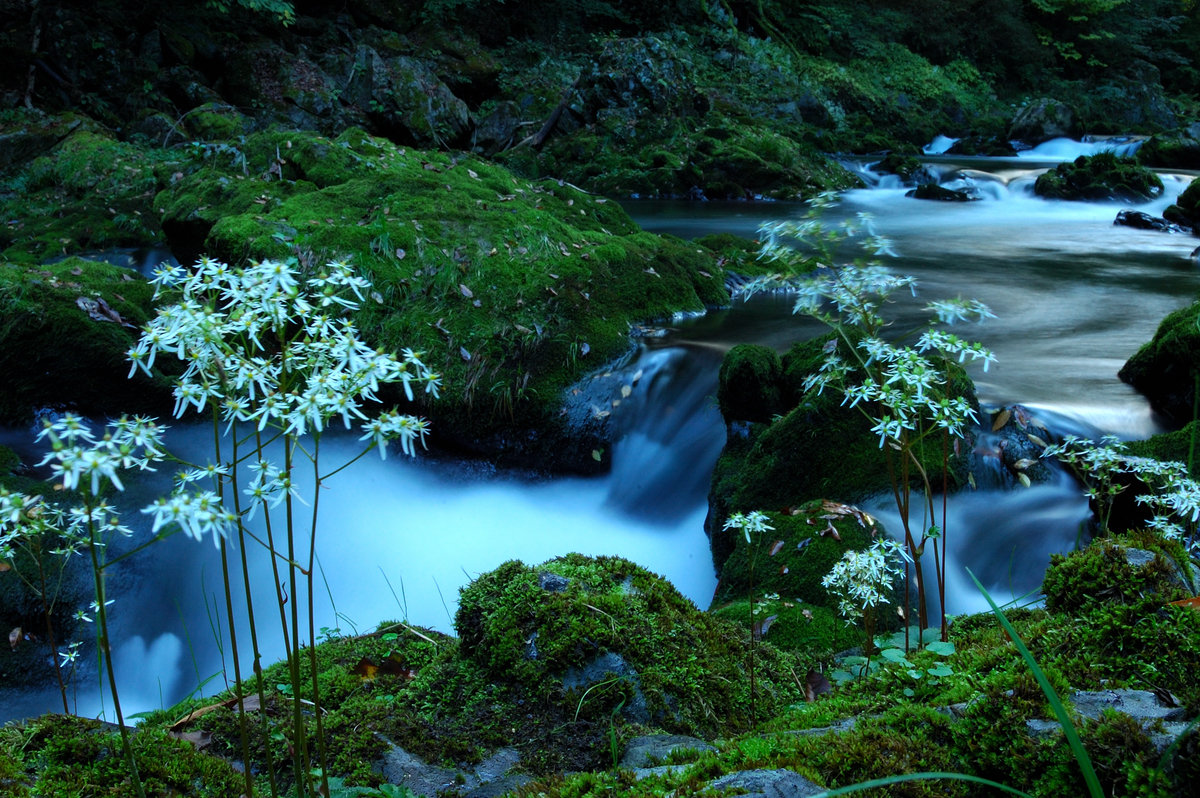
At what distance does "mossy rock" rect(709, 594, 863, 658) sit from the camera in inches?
137

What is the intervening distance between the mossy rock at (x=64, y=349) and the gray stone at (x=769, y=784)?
265 inches

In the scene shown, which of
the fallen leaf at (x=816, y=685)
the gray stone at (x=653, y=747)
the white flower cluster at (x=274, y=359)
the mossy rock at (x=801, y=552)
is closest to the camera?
the white flower cluster at (x=274, y=359)

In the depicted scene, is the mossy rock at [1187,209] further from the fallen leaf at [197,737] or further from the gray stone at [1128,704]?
the fallen leaf at [197,737]

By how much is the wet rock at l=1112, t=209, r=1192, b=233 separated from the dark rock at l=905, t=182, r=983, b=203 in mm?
3305

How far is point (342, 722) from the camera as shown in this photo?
96.3 inches

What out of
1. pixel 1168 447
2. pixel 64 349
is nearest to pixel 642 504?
pixel 1168 447

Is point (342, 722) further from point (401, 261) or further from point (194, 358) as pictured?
point (401, 261)

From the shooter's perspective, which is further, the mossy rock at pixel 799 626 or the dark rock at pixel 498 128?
the dark rock at pixel 498 128

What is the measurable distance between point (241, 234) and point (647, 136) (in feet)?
46.9

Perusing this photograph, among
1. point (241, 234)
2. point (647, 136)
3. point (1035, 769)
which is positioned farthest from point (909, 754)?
point (647, 136)

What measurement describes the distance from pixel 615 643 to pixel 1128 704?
1472 millimetres

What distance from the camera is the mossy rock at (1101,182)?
1642cm

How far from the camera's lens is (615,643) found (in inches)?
99.7

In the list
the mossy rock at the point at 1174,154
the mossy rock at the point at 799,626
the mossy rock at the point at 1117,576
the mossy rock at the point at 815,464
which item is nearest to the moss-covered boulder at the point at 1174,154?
the mossy rock at the point at 1174,154
